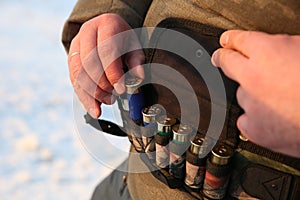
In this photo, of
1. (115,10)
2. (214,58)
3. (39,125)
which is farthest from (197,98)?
(39,125)

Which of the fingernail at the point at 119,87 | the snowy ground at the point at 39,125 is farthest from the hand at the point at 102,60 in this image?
the snowy ground at the point at 39,125

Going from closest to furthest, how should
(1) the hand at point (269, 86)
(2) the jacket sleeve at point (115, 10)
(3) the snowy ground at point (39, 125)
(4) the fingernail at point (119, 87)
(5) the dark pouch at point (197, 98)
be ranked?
1. (1) the hand at point (269, 86)
2. (5) the dark pouch at point (197, 98)
3. (4) the fingernail at point (119, 87)
4. (2) the jacket sleeve at point (115, 10)
5. (3) the snowy ground at point (39, 125)

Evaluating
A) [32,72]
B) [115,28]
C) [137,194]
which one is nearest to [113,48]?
[115,28]

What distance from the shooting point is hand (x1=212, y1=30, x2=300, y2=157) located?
0.40 m

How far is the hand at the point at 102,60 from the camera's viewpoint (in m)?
0.62

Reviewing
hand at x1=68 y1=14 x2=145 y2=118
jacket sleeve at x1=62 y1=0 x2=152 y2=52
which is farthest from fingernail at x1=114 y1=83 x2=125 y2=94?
jacket sleeve at x1=62 y1=0 x2=152 y2=52

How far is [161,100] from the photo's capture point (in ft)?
2.00

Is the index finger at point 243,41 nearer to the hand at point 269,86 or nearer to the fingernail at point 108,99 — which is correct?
the hand at point 269,86

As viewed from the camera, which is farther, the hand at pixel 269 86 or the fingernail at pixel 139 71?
the fingernail at pixel 139 71

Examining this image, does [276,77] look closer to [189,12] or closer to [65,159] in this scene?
[189,12]

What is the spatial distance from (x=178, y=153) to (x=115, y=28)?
0.79 feet

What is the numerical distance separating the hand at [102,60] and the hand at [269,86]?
208 mm

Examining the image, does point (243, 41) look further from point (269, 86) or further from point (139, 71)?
point (139, 71)

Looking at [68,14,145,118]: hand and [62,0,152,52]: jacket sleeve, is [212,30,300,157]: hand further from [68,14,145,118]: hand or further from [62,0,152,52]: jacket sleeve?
[62,0,152,52]: jacket sleeve
